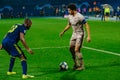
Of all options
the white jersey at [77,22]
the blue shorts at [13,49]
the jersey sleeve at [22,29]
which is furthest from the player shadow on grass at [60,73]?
the jersey sleeve at [22,29]

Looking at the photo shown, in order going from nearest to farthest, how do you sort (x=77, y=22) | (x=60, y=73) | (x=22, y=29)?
(x=22, y=29)
(x=60, y=73)
(x=77, y=22)

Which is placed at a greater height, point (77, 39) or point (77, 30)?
point (77, 30)

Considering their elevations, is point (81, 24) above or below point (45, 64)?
above

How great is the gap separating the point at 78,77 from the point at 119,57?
190 inches

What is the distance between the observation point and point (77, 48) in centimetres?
1291

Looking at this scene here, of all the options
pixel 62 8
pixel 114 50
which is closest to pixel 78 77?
pixel 114 50

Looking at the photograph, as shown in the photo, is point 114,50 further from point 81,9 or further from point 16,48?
point 81,9

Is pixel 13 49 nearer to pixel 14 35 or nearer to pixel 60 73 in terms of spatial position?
pixel 14 35

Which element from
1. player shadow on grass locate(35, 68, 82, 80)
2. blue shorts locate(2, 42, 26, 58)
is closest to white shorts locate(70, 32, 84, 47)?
player shadow on grass locate(35, 68, 82, 80)

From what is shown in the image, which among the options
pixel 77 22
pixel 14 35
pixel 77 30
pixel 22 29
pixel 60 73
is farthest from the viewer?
pixel 77 30

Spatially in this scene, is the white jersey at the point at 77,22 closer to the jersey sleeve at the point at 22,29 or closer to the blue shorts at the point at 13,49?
the jersey sleeve at the point at 22,29

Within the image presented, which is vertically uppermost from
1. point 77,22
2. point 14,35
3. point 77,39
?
point 77,22

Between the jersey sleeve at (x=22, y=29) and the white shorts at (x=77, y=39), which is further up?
the jersey sleeve at (x=22, y=29)

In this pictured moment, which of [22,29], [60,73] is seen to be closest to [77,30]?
[60,73]
